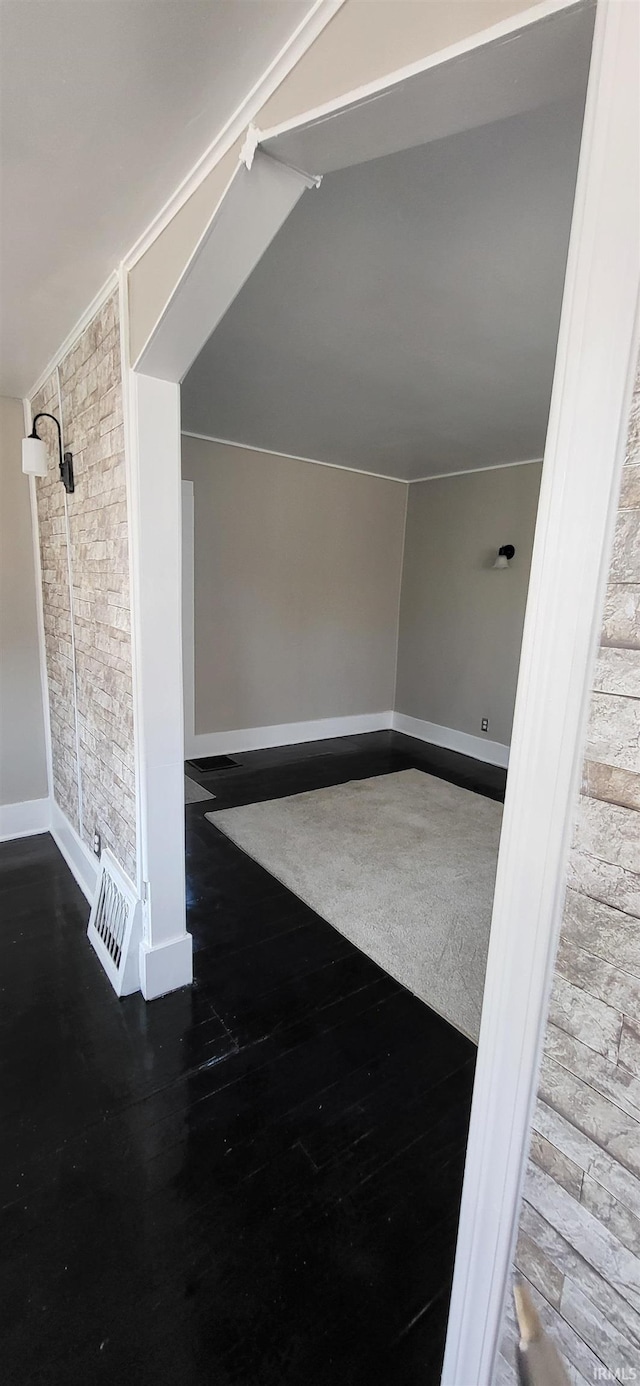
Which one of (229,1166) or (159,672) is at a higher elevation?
(159,672)

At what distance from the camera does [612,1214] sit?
60 cm

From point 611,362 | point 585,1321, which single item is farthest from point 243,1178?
point 611,362

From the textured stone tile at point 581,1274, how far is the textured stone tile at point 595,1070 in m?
0.21

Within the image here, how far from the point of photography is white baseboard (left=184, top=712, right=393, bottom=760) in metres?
4.57

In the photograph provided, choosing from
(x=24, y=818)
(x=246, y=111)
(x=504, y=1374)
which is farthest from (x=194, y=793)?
(x=246, y=111)

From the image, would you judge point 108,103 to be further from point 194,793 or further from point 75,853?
point 194,793

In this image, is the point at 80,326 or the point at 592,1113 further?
the point at 80,326

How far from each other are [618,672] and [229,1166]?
5.12 feet

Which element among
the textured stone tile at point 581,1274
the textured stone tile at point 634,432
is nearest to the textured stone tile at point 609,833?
the textured stone tile at point 634,432

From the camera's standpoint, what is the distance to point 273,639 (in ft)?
15.8

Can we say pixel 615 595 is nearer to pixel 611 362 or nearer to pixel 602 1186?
pixel 611 362

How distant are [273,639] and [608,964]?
435cm

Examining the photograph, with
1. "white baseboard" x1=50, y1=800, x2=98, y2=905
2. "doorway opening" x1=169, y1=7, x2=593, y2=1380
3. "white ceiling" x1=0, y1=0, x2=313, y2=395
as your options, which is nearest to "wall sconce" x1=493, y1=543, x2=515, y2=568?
"doorway opening" x1=169, y1=7, x2=593, y2=1380

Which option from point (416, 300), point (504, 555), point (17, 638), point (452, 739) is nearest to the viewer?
point (416, 300)
